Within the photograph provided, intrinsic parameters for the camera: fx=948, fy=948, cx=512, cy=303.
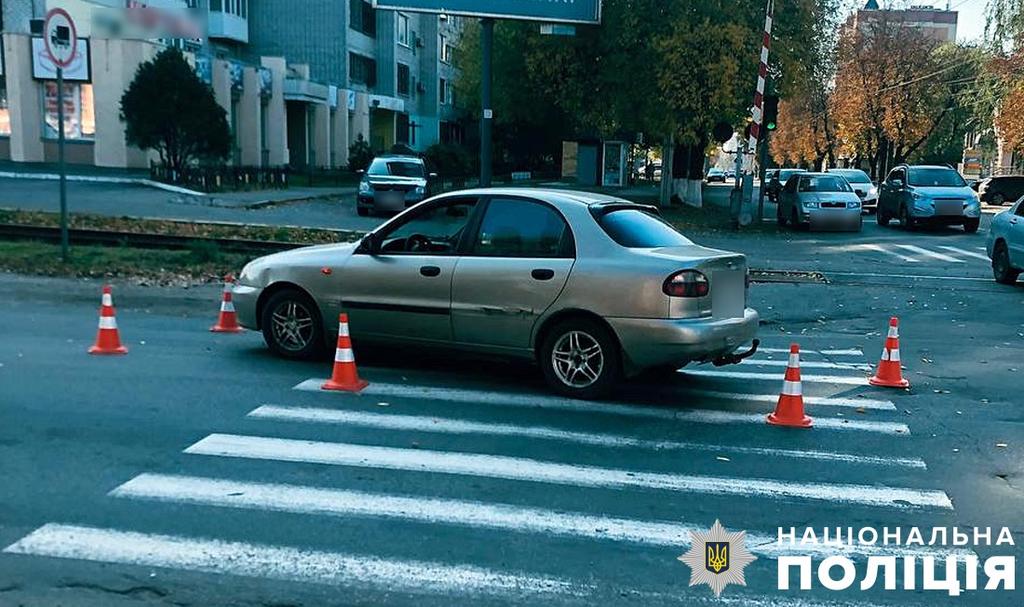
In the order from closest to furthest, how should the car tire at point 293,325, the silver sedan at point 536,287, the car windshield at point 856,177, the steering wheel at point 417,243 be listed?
the silver sedan at point 536,287
the steering wheel at point 417,243
the car tire at point 293,325
the car windshield at point 856,177

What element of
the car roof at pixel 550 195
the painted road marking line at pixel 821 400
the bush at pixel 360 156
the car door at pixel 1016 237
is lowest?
the painted road marking line at pixel 821 400

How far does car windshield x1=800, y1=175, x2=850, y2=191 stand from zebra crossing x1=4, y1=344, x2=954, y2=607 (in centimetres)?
2120

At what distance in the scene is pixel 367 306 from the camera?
8.29 metres

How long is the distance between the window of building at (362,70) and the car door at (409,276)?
172 feet

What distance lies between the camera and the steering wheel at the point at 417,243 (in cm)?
817

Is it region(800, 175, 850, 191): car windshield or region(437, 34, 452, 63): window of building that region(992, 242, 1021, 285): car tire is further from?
region(437, 34, 452, 63): window of building

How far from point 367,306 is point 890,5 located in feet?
183

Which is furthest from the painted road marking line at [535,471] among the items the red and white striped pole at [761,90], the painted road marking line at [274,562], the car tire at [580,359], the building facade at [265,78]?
the red and white striped pole at [761,90]

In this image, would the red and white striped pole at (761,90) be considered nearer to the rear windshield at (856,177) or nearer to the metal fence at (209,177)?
the rear windshield at (856,177)

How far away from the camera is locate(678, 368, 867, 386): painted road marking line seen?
28.5 feet

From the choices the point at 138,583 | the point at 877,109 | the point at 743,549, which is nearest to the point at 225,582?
the point at 138,583

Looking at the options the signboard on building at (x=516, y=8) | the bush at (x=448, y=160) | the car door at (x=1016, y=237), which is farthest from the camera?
the bush at (x=448, y=160)

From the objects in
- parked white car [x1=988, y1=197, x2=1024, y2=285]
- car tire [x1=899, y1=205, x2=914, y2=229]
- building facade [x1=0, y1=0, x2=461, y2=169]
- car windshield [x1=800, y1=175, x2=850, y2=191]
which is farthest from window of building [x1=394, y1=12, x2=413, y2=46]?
parked white car [x1=988, y1=197, x2=1024, y2=285]

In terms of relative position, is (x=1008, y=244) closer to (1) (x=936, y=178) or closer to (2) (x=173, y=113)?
(1) (x=936, y=178)
